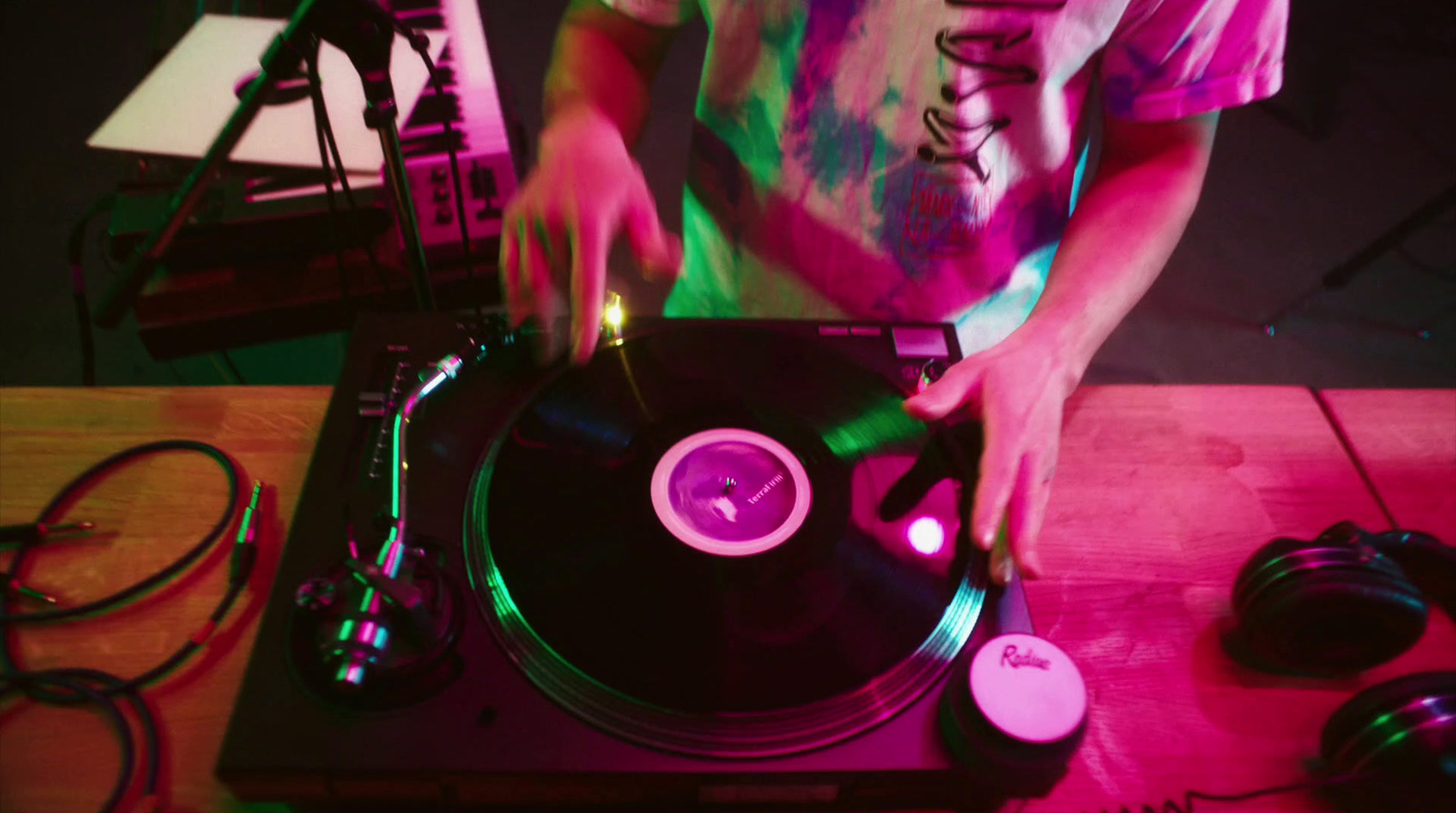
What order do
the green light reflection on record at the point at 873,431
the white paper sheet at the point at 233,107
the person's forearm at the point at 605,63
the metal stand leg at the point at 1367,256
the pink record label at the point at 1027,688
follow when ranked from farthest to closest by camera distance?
1. the metal stand leg at the point at 1367,256
2. the white paper sheet at the point at 233,107
3. the person's forearm at the point at 605,63
4. the green light reflection on record at the point at 873,431
5. the pink record label at the point at 1027,688

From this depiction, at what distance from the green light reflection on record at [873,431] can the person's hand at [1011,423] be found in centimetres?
5

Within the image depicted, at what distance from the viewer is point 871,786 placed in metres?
0.58

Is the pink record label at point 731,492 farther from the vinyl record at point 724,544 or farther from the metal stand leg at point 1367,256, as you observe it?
the metal stand leg at point 1367,256

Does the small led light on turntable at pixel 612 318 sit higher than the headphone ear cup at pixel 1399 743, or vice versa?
the small led light on turntable at pixel 612 318

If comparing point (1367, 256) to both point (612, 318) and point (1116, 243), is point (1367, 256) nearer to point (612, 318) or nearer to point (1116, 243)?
point (1116, 243)

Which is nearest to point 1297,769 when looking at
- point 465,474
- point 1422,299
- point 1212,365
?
point 465,474

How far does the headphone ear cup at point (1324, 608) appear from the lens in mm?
635

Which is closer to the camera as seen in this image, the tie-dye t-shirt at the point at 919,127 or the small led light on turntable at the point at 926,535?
the small led light on turntable at the point at 926,535

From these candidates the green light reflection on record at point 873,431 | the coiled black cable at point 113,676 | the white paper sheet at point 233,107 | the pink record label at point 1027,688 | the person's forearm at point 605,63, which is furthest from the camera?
the white paper sheet at point 233,107

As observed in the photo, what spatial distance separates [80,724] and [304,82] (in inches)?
38.6

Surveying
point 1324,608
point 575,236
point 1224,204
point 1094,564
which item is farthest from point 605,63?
point 1224,204

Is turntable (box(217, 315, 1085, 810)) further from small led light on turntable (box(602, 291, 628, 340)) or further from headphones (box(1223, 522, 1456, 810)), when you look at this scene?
headphones (box(1223, 522, 1456, 810))

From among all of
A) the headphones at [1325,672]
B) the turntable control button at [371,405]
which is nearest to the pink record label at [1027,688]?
the headphones at [1325,672]

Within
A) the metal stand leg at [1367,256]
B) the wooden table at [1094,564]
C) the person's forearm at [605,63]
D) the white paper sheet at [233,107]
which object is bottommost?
the metal stand leg at [1367,256]
